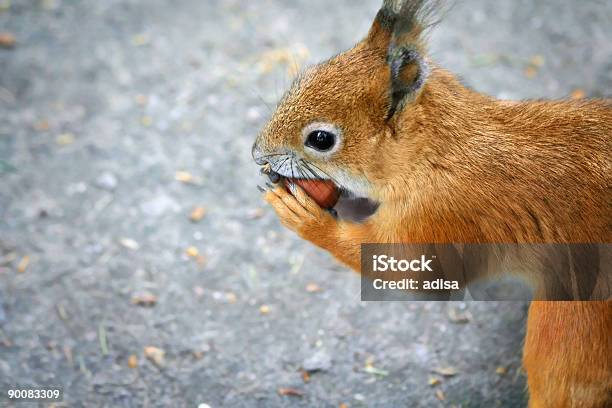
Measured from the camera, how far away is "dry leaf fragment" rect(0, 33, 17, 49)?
4496 millimetres

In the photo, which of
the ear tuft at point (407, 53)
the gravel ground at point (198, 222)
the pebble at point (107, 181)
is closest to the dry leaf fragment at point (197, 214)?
the gravel ground at point (198, 222)

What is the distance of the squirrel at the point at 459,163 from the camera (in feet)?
7.63

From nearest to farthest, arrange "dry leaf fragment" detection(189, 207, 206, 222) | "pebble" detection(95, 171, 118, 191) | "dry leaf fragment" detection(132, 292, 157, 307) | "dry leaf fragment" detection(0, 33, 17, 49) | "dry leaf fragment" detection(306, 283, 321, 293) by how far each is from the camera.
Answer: "dry leaf fragment" detection(132, 292, 157, 307) → "dry leaf fragment" detection(306, 283, 321, 293) → "dry leaf fragment" detection(189, 207, 206, 222) → "pebble" detection(95, 171, 118, 191) → "dry leaf fragment" detection(0, 33, 17, 49)

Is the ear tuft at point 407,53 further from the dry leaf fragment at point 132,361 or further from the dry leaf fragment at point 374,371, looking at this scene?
the dry leaf fragment at point 132,361

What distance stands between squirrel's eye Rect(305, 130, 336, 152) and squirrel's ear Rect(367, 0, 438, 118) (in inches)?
8.1

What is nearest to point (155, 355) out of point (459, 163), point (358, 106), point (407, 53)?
point (358, 106)

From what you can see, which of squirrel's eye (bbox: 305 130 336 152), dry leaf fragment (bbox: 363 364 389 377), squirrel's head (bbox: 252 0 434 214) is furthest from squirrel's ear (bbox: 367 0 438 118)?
dry leaf fragment (bbox: 363 364 389 377)

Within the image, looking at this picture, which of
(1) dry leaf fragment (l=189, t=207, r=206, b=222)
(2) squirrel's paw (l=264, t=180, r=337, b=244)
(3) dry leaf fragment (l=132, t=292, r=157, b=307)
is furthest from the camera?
(1) dry leaf fragment (l=189, t=207, r=206, b=222)

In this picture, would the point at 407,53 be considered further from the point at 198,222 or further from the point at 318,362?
the point at 198,222

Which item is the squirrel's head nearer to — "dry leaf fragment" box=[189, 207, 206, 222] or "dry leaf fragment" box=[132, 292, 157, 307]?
"dry leaf fragment" box=[132, 292, 157, 307]

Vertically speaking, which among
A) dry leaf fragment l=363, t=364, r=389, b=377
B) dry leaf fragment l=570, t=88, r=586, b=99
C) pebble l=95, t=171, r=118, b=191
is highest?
dry leaf fragment l=570, t=88, r=586, b=99

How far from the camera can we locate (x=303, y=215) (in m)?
2.59

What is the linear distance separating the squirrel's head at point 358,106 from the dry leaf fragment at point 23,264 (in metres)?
1.51

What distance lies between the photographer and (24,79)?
14.1 feet
